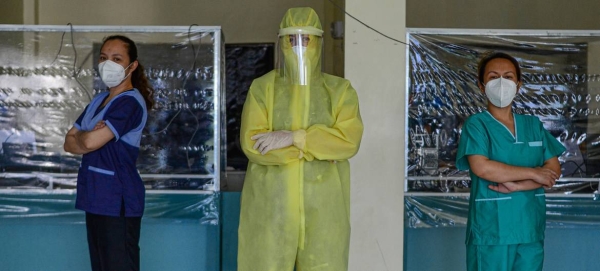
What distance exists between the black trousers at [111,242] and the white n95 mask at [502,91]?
135 centimetres

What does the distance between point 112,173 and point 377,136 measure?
47.2 inches

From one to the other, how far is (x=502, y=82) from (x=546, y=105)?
1017 millimetres

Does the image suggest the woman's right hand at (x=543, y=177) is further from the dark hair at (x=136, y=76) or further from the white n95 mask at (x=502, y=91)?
the dark hair at (x=136, y=76)

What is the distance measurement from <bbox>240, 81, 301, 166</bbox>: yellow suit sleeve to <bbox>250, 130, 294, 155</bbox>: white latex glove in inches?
0.6

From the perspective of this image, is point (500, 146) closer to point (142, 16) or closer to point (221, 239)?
point (221, 239)

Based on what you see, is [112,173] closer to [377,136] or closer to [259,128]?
[259,128]

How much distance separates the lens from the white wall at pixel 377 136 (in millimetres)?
3324

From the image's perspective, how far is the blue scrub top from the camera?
262cm

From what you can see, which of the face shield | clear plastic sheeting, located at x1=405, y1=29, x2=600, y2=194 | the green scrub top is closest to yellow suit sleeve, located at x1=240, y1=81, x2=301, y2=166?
the face shield

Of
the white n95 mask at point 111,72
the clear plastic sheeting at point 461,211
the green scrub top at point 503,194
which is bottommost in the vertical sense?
the clear plastic sheeting at point 461,211

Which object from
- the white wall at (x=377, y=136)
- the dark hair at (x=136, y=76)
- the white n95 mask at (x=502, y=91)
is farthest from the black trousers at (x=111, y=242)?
the white n95 mask at (x=502, y=91)

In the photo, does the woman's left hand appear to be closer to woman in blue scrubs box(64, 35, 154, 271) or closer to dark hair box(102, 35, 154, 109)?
woman in blue scrubs box(64, 35, 154, 271)

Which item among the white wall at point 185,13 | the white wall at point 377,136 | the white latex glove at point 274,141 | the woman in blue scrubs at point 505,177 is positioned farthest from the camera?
the white wall at point 185,13

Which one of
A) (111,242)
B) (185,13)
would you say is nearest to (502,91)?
(111,242)
